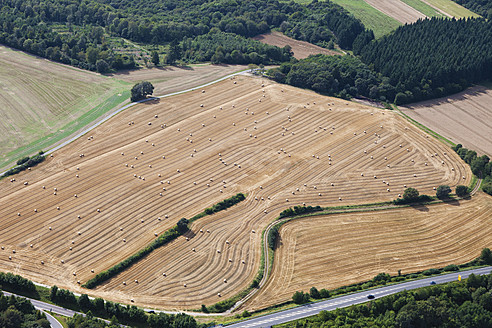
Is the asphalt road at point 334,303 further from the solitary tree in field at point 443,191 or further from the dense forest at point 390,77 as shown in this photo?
the dense forest at point 390,77

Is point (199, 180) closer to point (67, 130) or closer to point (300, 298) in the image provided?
point (67, 130)

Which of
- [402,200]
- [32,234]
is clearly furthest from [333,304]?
[32,234]

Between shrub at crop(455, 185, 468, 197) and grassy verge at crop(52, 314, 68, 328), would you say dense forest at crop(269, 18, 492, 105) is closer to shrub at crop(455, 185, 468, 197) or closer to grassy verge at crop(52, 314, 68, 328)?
shrub at crop(455, 185, 468, 197)

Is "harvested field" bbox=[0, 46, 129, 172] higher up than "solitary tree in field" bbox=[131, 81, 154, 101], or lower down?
lower down

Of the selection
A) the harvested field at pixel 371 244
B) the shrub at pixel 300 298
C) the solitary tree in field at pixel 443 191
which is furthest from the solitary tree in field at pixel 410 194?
the shrub at pixel 300 298

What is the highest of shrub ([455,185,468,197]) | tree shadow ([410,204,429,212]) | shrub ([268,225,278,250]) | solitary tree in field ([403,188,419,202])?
shrub ([455,185,468,197])

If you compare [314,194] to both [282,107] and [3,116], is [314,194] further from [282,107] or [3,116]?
[3,116]

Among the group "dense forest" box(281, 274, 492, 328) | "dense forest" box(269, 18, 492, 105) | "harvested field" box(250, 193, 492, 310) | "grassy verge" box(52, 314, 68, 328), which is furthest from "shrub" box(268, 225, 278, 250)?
"dense forest" box(269, 18, 492, 105)
